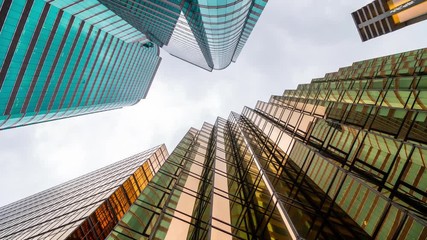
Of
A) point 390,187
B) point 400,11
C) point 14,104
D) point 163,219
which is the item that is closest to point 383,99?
point 390,187

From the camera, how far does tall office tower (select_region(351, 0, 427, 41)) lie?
58719 millimetres

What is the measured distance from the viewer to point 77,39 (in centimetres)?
7950

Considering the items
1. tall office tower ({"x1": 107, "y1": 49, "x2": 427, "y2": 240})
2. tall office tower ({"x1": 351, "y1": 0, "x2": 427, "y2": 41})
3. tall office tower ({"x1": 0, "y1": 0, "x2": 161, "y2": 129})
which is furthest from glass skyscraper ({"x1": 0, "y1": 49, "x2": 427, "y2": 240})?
tall office tower ({"x1": 0, "y1": 0, "x2": 161, "y2": 129})

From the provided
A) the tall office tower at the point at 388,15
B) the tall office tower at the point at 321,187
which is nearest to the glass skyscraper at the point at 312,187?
the tall office tower at the point at 321,187

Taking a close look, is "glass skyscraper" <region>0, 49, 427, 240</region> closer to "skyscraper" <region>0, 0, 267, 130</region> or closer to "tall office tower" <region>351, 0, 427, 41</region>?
"skyscraper" <region>0, 0, 267, 130</region>

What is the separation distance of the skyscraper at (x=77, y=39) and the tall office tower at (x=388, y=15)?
2573 cm

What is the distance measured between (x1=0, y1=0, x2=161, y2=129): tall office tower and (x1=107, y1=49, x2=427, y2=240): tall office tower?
50.5m

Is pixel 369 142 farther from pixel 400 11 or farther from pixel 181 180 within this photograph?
pixel 400 11

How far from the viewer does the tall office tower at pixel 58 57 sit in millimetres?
59875

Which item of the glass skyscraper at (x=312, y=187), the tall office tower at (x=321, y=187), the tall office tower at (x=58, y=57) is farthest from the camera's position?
the tall office tower at (x=58, y=57)

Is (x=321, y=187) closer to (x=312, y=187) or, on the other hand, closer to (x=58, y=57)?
(x=312, y=187)

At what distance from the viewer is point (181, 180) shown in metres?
19.2

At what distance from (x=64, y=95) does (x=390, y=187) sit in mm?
91186

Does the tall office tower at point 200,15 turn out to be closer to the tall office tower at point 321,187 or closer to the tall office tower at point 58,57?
the tall office tower at point 58,57
